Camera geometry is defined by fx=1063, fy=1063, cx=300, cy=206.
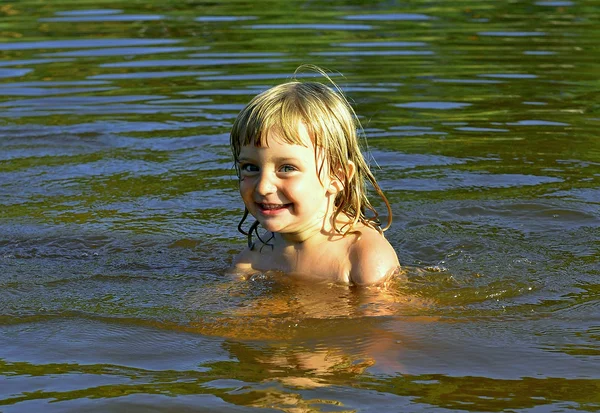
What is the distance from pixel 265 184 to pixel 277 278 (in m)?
0.66

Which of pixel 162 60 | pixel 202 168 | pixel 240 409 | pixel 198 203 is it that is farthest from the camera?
pixel 162 60

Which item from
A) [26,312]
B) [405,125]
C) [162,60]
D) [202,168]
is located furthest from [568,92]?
[26,312]

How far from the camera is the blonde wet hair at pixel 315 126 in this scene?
15.5ft

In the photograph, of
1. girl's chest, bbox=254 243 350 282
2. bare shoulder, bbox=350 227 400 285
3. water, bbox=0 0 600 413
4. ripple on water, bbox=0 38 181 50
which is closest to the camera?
water, bbox=0 0 600 413

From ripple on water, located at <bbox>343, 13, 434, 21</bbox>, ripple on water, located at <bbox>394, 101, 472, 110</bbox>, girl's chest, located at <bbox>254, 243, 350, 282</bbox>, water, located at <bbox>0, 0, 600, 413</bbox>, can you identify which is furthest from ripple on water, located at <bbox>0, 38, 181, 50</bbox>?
girl's chest, located at <bbox>254, 243, 350, 282</bbox>

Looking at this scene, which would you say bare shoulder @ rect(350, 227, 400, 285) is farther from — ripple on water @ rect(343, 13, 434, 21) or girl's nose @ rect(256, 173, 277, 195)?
ripple on water @ rect(343, 13, 434, 21)

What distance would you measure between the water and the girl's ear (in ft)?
1.58

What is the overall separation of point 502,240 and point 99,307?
226 cm

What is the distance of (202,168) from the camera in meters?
7.56

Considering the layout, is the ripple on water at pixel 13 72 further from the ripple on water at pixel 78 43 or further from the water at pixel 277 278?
the ripple on water at pixel 78 43

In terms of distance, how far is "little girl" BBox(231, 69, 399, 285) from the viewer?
4.75 meters

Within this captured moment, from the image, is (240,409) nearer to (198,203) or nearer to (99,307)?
(99,307)

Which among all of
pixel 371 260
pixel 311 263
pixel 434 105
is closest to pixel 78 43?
pixel 434 105

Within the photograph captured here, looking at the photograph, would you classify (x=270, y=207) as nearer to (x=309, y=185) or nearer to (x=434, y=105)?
(x=309, y=185)
